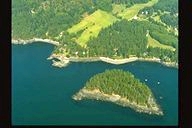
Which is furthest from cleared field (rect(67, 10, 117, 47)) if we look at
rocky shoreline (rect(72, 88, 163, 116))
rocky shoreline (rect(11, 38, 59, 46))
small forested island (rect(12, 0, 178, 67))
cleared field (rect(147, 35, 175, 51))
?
rocky shoreline (rect(72, 88, 163, 116))

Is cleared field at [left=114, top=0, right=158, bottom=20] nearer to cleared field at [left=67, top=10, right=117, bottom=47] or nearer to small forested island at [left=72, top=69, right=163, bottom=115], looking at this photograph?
cleared field at [left=67, top=10, right=117, bottom=47]

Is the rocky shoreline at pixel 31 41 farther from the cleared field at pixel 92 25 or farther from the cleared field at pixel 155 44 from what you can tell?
the cleared field at pixel 155 44

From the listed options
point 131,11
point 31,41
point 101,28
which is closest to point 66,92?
point 31,41

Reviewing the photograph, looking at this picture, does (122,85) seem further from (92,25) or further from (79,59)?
(92,25)
